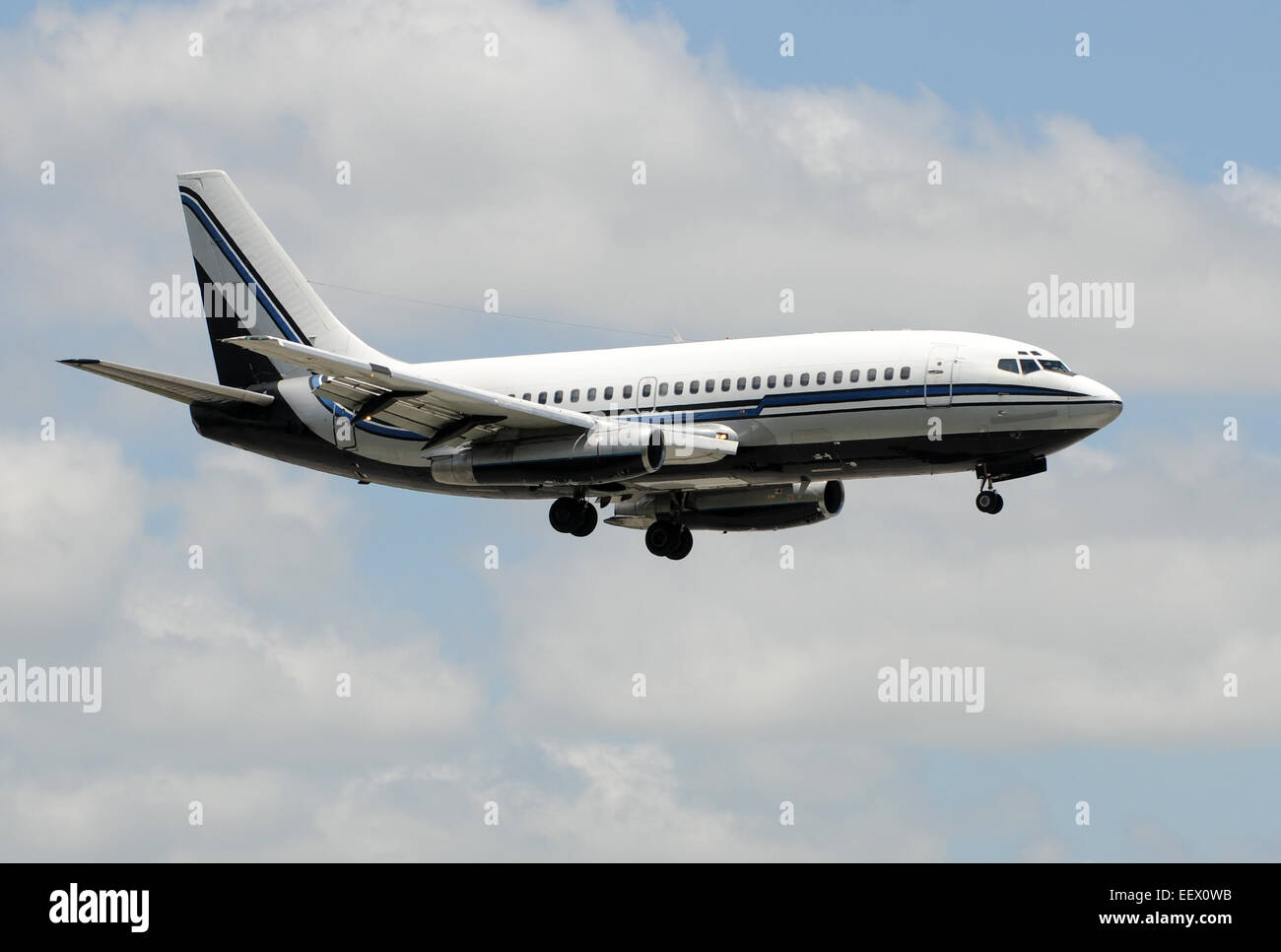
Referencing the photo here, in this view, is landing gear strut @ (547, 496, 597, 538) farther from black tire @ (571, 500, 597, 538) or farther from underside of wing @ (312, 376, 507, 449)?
underside of wing @ (312, 376, 507, 449)

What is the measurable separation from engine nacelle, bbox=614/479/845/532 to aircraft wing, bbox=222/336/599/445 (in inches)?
263

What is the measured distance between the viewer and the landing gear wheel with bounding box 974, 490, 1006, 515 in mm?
65438

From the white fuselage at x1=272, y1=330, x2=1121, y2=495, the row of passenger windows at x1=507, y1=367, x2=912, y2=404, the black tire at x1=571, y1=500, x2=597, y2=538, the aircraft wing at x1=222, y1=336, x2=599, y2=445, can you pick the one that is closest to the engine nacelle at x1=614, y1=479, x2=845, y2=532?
the black tire at x1=571, y1=500, x2=597, y2=538

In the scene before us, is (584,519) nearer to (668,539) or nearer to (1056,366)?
(668,539)

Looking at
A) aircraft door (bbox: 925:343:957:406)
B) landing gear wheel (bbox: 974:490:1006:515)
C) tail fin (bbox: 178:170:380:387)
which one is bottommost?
landing gear wheel (bbox: 974:490:1006:515)

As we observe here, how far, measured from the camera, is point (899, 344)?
6581 cm

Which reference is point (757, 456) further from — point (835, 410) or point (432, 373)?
point (432, 373)

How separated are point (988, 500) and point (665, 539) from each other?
13105mm

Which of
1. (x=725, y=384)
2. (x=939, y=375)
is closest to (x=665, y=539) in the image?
(x=725, y=384)

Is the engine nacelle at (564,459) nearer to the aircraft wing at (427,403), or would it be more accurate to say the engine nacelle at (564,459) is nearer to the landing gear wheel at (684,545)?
the aircraft wing at (427,403)

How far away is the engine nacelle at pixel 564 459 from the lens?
65188 millimetres
